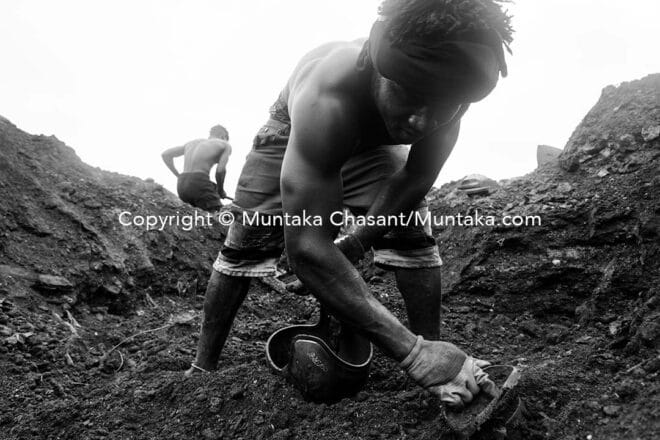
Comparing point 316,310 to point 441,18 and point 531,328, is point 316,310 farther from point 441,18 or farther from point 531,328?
point 441,18

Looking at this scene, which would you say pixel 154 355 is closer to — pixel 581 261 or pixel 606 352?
pixel 606 352

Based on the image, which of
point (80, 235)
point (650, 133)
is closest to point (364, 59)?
point (650, 133)

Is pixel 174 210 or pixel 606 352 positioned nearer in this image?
pixel 606 352

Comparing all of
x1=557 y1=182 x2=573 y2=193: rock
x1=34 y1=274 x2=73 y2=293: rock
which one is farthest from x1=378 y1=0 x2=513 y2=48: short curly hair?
x1=34 y1=274 x2=73 y2=293: rock

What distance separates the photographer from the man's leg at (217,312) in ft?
8.14

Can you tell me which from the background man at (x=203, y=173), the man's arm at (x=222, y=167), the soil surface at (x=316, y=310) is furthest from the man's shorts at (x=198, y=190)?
the soil surface at (x=316, y=310)

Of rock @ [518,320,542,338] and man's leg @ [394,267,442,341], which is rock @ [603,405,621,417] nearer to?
man's leg @ [394,267,442,341]

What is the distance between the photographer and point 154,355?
2957 millimetres

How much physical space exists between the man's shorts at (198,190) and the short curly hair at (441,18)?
5193 millimetres

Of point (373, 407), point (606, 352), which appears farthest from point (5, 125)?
point (606, 352)

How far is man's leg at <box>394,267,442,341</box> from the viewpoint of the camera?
231 centimetres

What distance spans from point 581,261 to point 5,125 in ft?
18.8

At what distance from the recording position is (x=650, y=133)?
3.67 meters

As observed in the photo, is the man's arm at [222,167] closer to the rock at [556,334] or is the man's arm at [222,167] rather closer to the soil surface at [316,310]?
the soil surface at [316,310]
